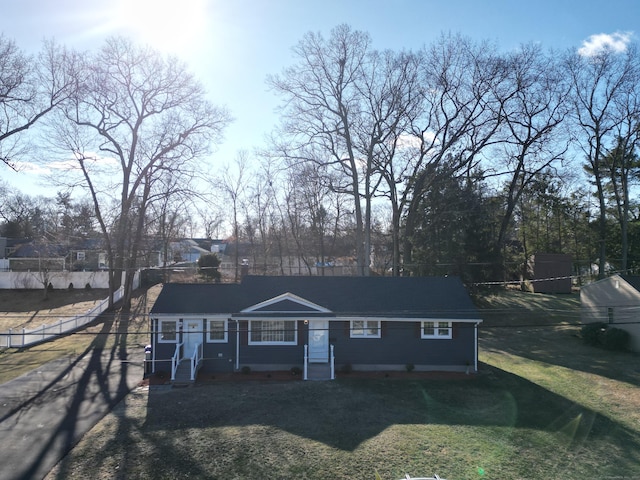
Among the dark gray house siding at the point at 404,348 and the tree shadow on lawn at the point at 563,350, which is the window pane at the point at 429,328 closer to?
the dark gray house siding at the point at 404,348

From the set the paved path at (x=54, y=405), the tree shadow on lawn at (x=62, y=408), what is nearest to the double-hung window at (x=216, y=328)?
the paved path at (x=54, y=405)

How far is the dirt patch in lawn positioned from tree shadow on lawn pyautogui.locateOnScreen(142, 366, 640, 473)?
829 inches

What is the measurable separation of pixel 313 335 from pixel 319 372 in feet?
5.70

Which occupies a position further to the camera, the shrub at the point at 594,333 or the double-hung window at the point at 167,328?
the shrub at the point at 594,333

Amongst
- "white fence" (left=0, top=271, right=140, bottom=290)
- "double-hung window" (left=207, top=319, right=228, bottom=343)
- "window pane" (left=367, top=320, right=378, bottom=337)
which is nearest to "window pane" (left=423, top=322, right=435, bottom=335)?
"window pane" (left=367, top=320, right=378, bottom=337)

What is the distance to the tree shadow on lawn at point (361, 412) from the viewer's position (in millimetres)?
12938

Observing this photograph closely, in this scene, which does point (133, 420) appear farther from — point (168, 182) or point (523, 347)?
point (168, 182)

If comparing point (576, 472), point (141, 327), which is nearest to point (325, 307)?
point (576, 472)

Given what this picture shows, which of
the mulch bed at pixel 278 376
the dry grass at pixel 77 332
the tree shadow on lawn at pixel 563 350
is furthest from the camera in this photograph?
the dry grass at pixel 77 332

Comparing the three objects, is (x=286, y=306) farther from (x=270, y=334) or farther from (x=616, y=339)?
(x=616, y=339)

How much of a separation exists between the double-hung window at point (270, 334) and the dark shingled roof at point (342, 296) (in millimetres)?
1086

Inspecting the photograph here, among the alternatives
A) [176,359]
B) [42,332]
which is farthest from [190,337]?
[42,332]

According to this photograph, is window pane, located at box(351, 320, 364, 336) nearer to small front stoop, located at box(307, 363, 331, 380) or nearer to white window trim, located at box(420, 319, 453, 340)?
small front stoop, located at box(307, 363, 331, 380)

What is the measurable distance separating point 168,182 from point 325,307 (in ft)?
68.1
